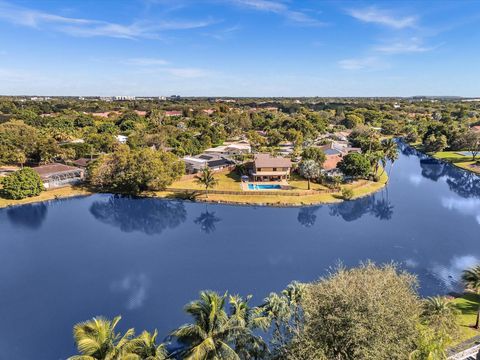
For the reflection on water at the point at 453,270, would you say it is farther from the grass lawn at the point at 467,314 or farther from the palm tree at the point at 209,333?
the palm tree at the point at 209,333

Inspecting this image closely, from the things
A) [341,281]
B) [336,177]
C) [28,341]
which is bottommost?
[28,341]

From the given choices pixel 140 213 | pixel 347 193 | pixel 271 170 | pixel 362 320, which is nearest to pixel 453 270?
pixel 347 193

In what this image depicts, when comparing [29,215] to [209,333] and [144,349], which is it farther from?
[209,333]

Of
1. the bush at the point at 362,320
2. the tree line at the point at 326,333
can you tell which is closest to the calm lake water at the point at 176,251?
the tree line at the point at 326,333

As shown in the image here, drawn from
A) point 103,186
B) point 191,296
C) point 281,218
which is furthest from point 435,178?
point 103,186

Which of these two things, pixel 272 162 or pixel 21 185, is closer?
pixel 21 185

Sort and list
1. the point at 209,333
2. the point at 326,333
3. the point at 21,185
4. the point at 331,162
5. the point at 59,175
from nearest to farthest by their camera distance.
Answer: the point at 326,333, the point at 209,333, the point at 21,185, the point at 59,175, the point at 331,162

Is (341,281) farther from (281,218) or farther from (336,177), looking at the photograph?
(336,177)
